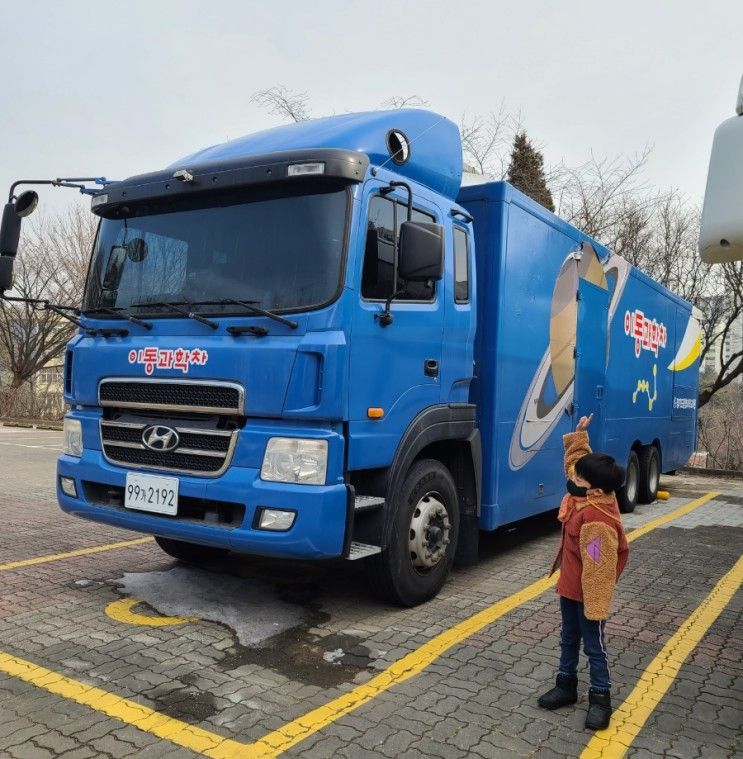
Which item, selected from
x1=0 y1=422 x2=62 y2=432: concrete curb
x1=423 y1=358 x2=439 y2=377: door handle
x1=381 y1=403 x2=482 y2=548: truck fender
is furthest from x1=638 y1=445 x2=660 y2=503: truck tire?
x1=0 y1=422 x2=62 y2=432: concrete curb

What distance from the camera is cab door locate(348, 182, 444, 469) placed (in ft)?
13.9

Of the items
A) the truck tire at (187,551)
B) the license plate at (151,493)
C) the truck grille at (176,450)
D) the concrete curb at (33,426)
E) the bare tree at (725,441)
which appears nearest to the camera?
the truck grille at (176,450)

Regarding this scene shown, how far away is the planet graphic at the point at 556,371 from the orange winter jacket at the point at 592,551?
252 cm

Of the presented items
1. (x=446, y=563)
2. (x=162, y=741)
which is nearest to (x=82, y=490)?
(x=162, y=741)

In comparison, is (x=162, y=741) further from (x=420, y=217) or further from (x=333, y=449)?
(x=420, y=217)

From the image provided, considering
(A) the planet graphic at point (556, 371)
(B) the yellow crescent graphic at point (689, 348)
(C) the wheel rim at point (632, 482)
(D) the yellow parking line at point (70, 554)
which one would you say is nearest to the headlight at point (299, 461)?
(A) the planet graphic at point (556, 371)

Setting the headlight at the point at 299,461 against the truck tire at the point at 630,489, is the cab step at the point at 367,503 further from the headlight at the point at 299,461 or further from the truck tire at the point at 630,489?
the truck tire at the point at 630,489

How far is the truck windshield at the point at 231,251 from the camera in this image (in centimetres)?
422

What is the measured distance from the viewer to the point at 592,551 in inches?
128

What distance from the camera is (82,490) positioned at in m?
4.80

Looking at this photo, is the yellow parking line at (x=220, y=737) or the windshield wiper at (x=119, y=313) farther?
the windshield wiper at (x=119, y=313)

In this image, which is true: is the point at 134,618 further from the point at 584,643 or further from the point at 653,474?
the point at 653,474

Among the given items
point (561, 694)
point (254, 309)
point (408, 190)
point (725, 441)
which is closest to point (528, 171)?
point (725, 441)

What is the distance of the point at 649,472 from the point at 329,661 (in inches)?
297
